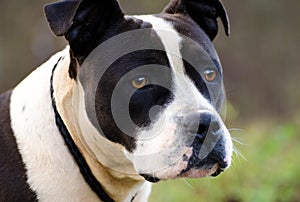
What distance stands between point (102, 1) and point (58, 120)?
52 centimetres

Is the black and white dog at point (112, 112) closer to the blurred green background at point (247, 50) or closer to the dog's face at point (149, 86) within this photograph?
the dog's face at point (149, 86)

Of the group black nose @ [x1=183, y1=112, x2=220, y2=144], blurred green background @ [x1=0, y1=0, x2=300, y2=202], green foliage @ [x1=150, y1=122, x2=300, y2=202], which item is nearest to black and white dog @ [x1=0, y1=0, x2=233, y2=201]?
black nose @ [x1=183, y1=112, x2=220, y2=144]

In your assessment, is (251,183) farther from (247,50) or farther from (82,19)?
(247,50)

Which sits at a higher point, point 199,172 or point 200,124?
point 200,124

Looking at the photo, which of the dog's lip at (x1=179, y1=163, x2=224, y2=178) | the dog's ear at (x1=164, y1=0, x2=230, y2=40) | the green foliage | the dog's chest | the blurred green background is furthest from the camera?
the blurred green background

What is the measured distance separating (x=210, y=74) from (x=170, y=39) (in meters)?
0.22

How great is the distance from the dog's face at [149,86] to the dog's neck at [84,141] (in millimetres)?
28

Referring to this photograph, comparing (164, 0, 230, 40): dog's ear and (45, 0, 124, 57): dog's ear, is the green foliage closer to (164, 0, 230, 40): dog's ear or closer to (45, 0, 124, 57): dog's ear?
(164, 0, 230, 40): dog's ear

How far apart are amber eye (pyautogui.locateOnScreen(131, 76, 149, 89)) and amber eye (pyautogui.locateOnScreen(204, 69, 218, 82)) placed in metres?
0.27

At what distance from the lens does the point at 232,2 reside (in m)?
10.3

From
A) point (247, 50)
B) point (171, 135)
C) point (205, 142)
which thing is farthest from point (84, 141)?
point (247, 50)

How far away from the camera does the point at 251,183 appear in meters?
5.38

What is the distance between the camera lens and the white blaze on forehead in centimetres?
314

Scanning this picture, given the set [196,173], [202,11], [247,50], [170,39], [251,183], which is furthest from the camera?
[247,50]
